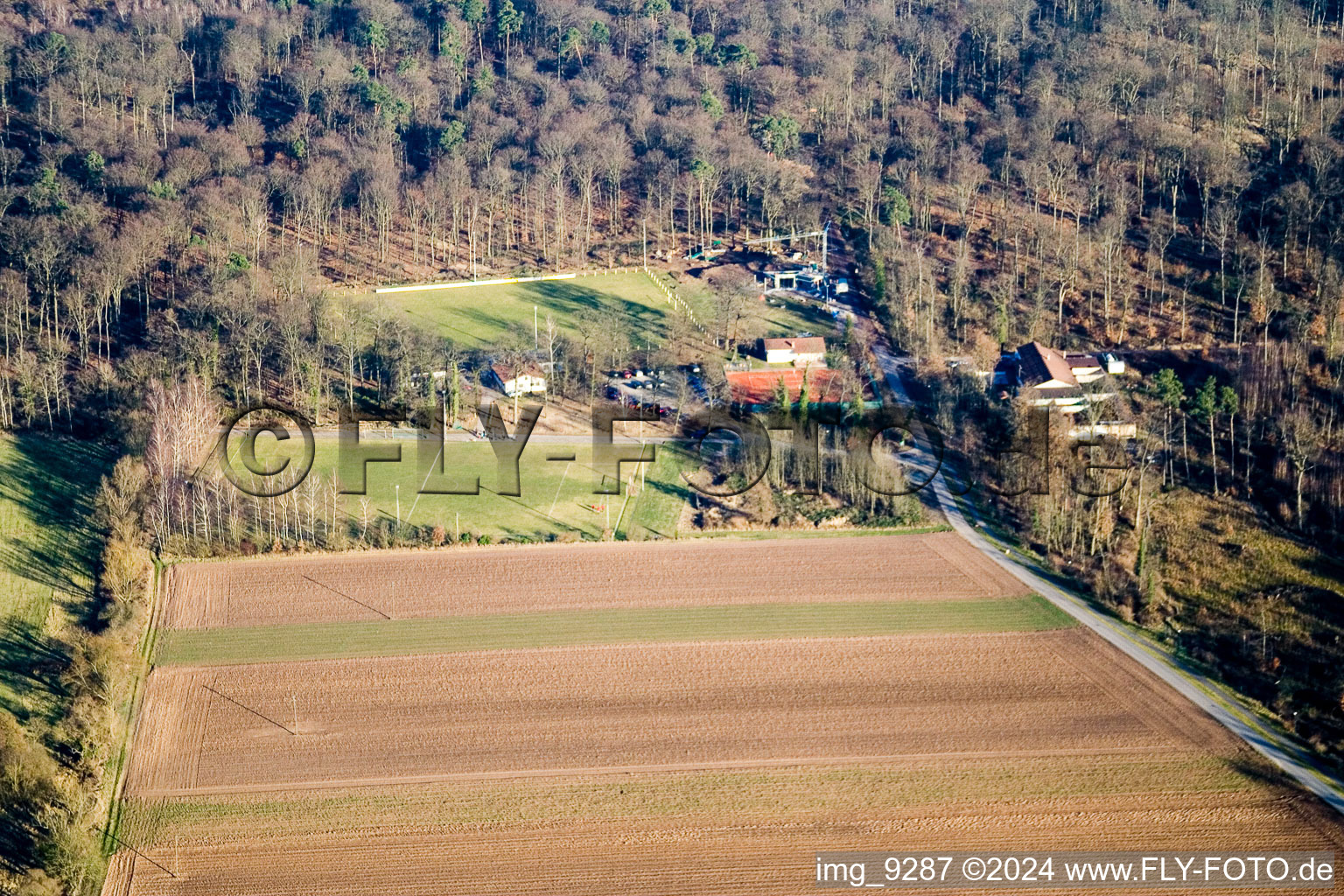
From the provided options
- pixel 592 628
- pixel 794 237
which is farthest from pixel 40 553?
pixel 794 237

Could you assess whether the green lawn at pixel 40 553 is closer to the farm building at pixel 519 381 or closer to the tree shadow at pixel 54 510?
the tree shadow at pixel 54 510

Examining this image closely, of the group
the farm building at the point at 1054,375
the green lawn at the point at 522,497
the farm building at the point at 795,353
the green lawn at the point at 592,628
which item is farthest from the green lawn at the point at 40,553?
the farm building at the point at 1054,375

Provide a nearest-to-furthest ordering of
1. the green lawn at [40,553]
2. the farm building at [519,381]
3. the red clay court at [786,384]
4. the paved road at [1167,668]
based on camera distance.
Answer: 1. the paved road at [1167,668]
2. the green lawn at [40,553]
3. the red clay court at [786,384]
4. the farm building at [519,381]

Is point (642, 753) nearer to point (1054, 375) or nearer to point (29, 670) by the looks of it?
point (29, 670)

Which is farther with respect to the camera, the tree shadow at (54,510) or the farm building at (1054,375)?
the farm building at (1054,375)

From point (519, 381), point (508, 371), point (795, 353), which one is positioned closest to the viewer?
point (519, 381)

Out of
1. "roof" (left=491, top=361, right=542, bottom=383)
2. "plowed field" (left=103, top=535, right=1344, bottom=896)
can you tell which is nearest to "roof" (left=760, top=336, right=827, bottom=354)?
"roof" (left=491, top=361, right=542, bottom=383)

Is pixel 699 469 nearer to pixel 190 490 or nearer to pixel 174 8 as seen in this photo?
pixel 190 490
